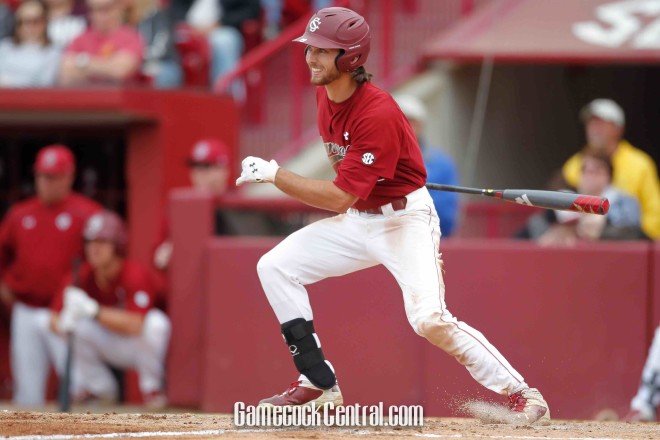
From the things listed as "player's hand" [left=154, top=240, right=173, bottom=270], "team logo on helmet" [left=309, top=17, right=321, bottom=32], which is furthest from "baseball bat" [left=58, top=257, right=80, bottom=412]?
"team logo on helmet" [left=309, top=17, right=321, bottom=32]

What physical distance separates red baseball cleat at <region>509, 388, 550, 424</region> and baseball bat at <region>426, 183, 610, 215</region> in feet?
3.12

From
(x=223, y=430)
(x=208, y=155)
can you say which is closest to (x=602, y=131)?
(x=208, y=155)

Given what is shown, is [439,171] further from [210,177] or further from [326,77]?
[326,77]

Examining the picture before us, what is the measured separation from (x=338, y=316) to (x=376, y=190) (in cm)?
279

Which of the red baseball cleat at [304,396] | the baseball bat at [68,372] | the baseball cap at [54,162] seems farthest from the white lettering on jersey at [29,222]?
the red baseball cleat at [304,396]

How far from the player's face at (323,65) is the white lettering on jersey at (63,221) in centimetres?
452

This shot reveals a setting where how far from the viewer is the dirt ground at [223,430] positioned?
689 centimetres

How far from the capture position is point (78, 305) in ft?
34.6

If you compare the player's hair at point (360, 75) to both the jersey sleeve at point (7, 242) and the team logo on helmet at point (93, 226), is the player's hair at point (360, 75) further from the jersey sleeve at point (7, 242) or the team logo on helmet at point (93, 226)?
the jersey sleeve at point (7, 242)

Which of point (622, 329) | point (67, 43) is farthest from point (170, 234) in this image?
point (622, 329)

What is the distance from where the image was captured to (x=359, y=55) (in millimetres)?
7148

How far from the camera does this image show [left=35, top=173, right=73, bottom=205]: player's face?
37.0 ft

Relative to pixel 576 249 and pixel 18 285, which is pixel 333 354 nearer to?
pixel 576 249

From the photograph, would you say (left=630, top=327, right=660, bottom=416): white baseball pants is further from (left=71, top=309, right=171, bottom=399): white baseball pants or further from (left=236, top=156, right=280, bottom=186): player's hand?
(left=71, top=309, right=171, bottom=399): white baseball pants
